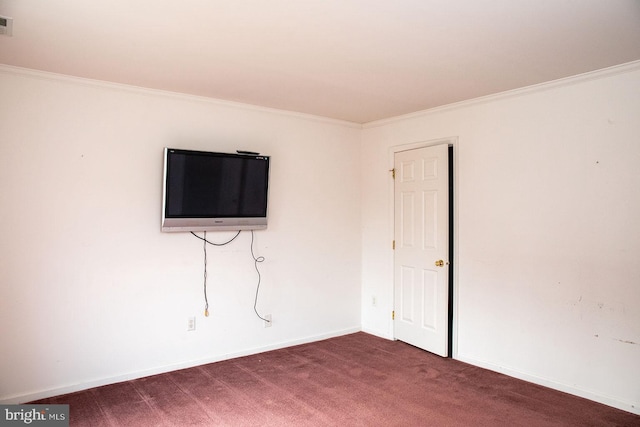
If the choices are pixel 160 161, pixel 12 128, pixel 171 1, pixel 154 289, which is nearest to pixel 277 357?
pixel 154 289

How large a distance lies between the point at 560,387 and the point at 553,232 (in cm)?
117

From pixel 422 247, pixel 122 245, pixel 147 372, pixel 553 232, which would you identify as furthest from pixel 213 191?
pixel 553 232

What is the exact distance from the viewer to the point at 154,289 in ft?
12.1

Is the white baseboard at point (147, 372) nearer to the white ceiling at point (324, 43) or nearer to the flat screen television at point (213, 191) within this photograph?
the flat screen television at point (213, 191)

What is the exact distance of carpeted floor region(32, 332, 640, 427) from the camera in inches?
113

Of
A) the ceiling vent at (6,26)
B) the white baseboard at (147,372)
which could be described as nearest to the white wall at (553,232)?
the white baseboard at (147,372)

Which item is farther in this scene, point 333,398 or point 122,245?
point 122,245

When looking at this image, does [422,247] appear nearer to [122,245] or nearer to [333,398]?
[333,398]

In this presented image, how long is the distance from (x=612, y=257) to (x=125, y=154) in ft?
12.3

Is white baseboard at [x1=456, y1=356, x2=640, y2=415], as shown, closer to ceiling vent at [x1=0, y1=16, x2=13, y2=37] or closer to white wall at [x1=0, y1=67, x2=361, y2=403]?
white wall at [x1=0, y1=67, x2=361, y2=403]

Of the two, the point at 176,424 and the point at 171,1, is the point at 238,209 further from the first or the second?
the point at 171,1

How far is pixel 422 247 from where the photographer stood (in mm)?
4359

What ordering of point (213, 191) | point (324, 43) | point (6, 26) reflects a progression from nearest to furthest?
point (6, 26)
point (324, 43)
point (213, 191)

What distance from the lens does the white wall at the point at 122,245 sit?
3146mm
